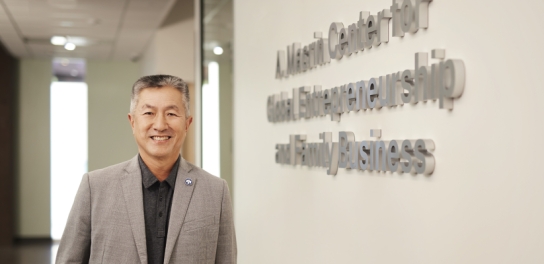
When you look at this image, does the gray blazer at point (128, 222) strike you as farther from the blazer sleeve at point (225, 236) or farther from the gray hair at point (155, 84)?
the gray hair at point (155, 84)

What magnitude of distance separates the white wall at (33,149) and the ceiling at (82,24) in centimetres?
99

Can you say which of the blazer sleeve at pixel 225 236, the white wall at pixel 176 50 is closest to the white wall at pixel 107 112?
the white wall at pixel 176 50

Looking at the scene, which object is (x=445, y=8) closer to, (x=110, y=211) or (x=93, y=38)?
(x=110, y=211)

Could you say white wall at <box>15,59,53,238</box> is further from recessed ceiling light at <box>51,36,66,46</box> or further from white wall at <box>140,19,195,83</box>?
white wall at <box>140,19,195,83</box>

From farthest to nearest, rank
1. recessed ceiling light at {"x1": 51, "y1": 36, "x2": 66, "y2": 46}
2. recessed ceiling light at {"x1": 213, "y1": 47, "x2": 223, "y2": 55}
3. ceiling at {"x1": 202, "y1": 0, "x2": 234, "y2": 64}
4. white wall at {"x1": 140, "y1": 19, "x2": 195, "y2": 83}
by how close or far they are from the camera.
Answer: recessed ceiling light at {"x1": 51, "y1": 36, "x2": 66, "y2": 46} → white wall at {"x1": 140, "y1": 19, "x2": 195, "y2": 83} → recessed ceiling light at {"x1": 213, "y1": 47, "x2": 223, "y2": 55} → ceiling at {"x1": 202, "y1": 0, "x2": 234, "y2": 64}

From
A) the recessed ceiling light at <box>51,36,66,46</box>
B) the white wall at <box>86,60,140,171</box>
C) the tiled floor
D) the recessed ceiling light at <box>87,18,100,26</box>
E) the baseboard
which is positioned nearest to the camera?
the recessed ceiling light at <box>87,18,100,26</box>

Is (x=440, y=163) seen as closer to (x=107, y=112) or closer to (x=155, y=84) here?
(x=155, y=84)

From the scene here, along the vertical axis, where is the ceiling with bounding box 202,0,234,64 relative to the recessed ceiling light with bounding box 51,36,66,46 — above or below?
below

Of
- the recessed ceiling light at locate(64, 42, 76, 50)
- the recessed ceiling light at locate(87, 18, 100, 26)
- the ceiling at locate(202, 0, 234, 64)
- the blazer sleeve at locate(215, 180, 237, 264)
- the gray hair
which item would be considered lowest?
the blazer sleeve at locate(215, 180, 237, 264)

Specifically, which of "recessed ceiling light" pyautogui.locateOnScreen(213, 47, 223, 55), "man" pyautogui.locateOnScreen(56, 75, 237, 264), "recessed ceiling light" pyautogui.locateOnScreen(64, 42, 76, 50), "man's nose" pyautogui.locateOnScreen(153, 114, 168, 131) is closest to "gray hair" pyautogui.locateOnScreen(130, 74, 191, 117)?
"man" pyautogui.locateOnScreen(56, 75, 237, 264)

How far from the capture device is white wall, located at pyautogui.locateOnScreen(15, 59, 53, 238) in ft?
45.4

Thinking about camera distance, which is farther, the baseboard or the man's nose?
the baseboard

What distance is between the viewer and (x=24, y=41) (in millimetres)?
11297

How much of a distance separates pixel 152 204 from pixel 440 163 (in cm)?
109
